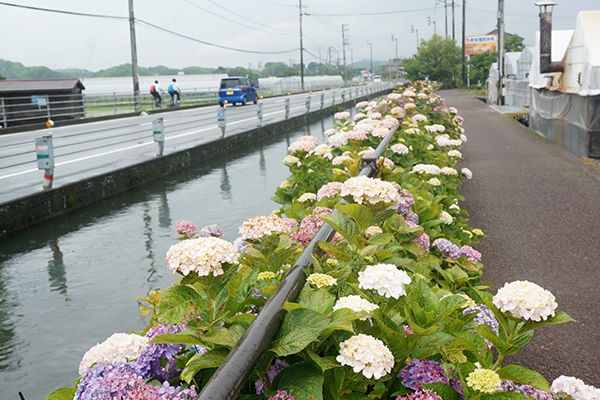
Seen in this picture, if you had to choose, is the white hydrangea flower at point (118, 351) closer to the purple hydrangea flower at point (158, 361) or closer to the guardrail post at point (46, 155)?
the purple hydrangea flower at point (158, 361)

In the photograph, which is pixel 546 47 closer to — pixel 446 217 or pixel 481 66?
pixel 446 217

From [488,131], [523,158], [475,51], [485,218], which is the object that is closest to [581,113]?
[523,158]

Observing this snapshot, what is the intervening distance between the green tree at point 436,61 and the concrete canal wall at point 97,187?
2433 inches

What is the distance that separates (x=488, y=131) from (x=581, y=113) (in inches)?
186

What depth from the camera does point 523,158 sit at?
11.1m

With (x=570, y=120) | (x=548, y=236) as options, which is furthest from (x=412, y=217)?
(x=570, y=120)

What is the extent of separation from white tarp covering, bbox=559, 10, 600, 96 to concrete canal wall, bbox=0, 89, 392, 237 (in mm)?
8861

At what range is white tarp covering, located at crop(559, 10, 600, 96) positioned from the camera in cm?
1064

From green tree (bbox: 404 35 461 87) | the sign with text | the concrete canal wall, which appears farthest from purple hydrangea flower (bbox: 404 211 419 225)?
the sign with text

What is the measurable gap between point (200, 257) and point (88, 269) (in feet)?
15.8

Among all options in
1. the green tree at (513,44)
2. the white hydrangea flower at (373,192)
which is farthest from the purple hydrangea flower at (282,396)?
the green tree at (513,44)

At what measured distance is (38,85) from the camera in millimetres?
24031

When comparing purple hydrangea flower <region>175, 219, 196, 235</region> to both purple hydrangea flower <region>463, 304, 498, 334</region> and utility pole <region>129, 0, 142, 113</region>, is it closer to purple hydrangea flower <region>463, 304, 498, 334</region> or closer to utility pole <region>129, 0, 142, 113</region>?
purple hydrangea flower <region>463, 304, 498, 334</region>

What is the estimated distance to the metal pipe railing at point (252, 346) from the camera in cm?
126
